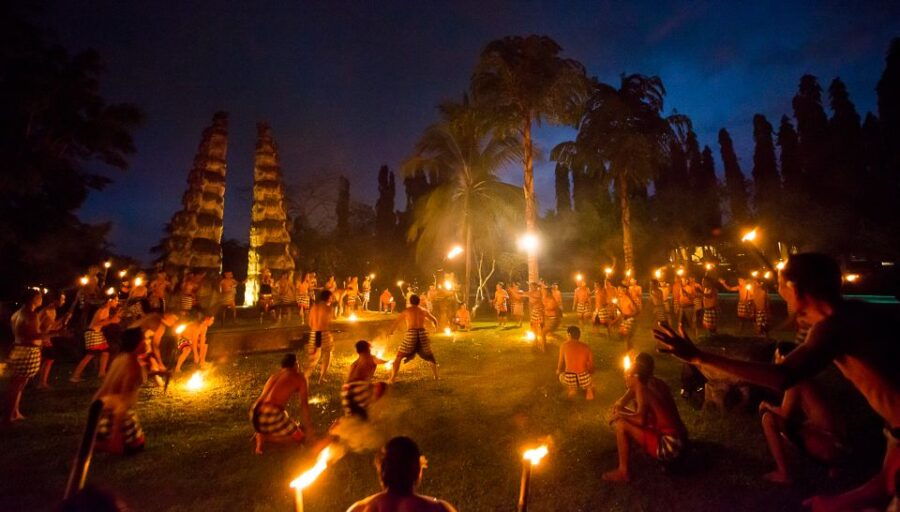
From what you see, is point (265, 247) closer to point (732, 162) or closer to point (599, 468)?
point (599, 468)

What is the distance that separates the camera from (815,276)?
2.62m

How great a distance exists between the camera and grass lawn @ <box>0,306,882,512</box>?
450 centimetres

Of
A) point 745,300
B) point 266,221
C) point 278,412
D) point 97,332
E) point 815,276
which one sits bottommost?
point 278,412

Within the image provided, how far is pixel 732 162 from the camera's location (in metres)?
49.7

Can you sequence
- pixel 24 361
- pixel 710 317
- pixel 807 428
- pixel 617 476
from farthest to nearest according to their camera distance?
pixel 710 317 < pixel 24 361 < pixel 617 476 < pixel 807 428

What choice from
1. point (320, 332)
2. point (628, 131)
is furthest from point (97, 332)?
point (628, 131)

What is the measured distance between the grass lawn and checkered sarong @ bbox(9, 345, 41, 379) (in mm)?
855

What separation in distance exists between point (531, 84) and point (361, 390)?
649 inches

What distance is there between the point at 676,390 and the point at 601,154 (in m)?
17.8

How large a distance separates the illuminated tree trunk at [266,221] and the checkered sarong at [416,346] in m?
17.9

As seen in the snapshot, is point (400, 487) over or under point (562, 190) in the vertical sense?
under

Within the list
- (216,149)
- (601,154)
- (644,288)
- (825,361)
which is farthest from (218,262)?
(644,288)

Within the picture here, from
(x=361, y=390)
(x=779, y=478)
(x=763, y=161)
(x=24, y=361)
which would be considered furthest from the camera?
(x=763, y=161)

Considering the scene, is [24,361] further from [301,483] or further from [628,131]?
[628,131]
